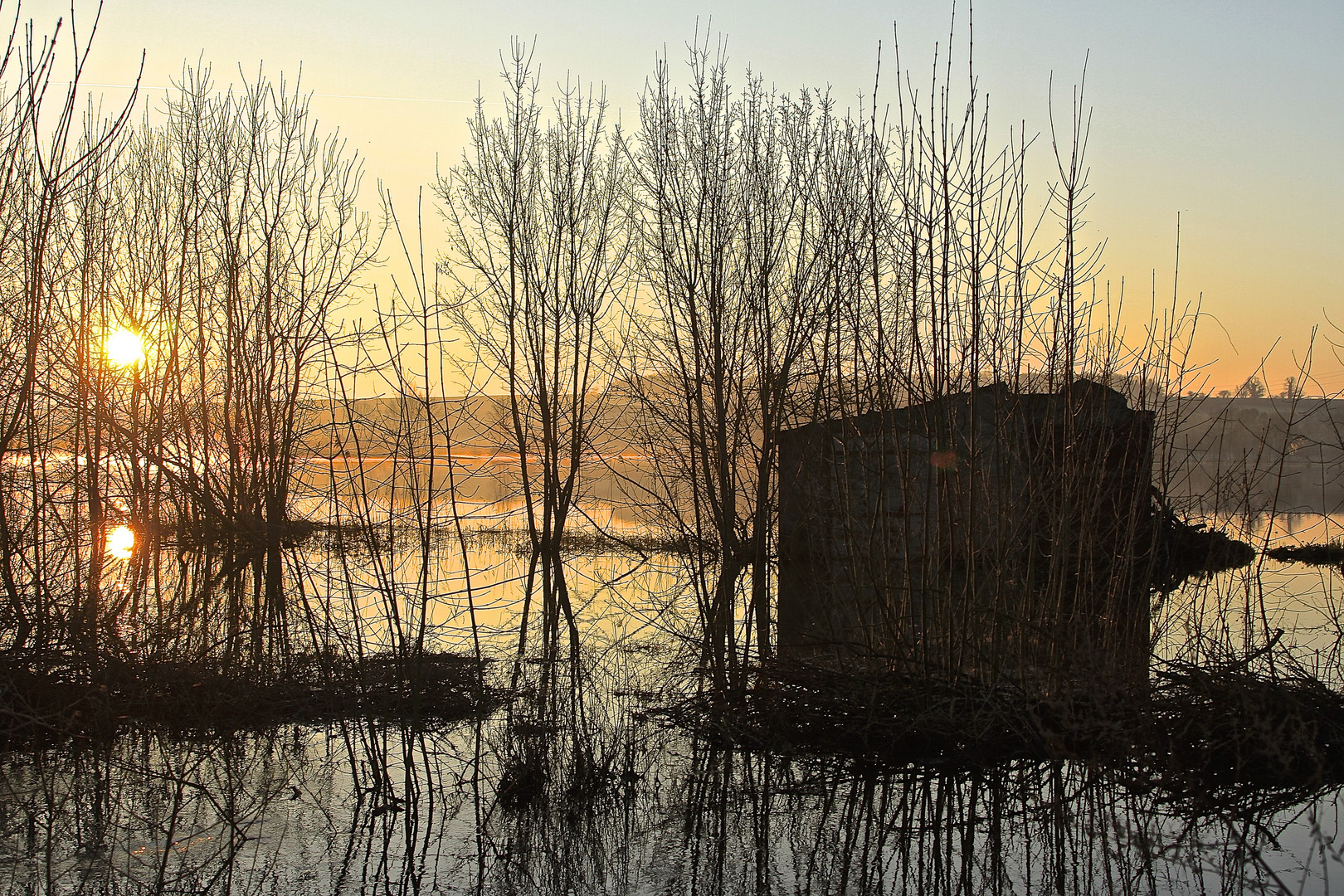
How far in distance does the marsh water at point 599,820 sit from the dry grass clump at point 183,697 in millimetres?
156

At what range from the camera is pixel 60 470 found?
777 centimetres

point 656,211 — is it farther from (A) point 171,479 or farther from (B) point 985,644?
(A) point 171,479

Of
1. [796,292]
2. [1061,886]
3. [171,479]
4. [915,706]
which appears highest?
[796,292]

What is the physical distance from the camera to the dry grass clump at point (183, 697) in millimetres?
5617

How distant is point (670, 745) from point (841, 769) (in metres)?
1.09

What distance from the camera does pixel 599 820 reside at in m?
4.70

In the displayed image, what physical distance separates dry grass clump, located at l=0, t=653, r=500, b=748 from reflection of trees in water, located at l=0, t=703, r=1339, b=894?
0.94 feet

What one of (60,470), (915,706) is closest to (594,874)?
(915,706)

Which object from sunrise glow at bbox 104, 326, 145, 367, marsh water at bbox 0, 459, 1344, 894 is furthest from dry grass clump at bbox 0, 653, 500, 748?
sunrise glow at bbox 104, 326, 145, 367

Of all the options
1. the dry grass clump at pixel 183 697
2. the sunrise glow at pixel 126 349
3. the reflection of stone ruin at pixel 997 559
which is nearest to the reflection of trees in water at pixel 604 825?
the dry grass clump at pixel 183 697

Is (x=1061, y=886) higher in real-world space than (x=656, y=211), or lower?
lower

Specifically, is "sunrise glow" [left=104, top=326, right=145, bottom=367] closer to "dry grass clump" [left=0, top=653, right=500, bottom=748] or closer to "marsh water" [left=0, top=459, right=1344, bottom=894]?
"dry grass clump" [left=0, top=653, right=500, bottom=748]

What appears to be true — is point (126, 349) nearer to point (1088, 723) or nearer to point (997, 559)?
point (997, 559)

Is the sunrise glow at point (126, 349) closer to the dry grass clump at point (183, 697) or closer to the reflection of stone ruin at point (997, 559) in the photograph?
the dry grass clump at point (183, 697)
